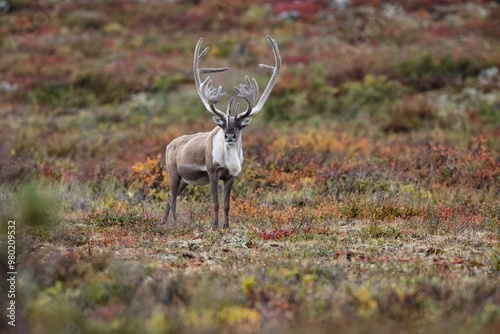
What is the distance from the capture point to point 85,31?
3644 cm

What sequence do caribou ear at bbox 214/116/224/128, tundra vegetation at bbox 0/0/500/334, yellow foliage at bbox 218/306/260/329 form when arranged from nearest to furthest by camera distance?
yellow foliage at bbox 218/306/260/329 < tundra vegetation at bbox 0/0/500/334 < caribou ear at bbox 214/116/224/128

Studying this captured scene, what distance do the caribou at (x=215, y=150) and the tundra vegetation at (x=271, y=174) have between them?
2.12 feet

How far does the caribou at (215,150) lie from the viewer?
10.1 metres

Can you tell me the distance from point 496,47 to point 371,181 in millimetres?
16813

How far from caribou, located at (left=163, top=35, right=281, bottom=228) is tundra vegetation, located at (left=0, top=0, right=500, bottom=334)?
65cm

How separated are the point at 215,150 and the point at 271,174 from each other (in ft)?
13.8

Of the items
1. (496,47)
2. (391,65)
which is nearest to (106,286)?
(391,65)

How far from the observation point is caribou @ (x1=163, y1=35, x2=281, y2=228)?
33.2ft

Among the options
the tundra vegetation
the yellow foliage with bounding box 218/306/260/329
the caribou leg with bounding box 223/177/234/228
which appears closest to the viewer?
the yellow foliage with bounding box 218/306/260/329

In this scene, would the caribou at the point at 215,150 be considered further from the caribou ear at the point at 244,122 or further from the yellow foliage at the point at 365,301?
the yellow foliage at the point at 365,301

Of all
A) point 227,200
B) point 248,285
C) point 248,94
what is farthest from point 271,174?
point 248,285

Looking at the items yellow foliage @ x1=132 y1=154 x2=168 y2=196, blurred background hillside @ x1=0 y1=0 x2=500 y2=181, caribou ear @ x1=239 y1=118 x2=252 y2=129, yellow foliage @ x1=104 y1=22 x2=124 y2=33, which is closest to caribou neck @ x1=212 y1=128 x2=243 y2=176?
caribou ear @ x1=239 y1=118 x2=252 y2=129

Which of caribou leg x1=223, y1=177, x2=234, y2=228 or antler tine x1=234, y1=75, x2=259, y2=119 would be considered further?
caribou leg x1=223, y1=177, x2=234, y2=228

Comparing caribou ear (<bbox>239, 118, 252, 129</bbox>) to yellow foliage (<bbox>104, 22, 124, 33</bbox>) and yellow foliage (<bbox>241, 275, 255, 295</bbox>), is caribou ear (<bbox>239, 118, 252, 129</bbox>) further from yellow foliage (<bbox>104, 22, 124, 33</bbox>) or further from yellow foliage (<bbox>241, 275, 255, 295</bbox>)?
yellow foliage (<bbox>104, 22, 124, 33</bbox>)
